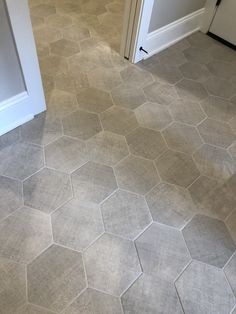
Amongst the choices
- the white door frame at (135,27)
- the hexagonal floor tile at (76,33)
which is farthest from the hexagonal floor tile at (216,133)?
the hexagonal floor tile at (76,33)

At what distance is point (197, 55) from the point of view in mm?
2170

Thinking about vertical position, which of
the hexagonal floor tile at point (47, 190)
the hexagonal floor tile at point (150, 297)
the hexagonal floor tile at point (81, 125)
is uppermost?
the hexagonal floor tile at point (150, 297)

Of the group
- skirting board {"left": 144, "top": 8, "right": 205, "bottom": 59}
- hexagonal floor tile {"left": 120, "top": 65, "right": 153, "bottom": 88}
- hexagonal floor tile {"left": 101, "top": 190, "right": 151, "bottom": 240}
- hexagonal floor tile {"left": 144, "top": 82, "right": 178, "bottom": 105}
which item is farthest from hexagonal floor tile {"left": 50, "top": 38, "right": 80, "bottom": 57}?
hexagonal floor tile {"left": 101, "top": 190, "right": 151, "bottom": 240}

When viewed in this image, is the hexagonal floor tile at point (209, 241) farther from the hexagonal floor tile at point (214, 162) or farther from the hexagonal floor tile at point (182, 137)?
the hexagonal floor tile at point (182, 137)

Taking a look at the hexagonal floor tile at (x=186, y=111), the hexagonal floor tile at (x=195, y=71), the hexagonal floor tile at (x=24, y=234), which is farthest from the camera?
the hexagonal floor tile at (x=195, y=71)

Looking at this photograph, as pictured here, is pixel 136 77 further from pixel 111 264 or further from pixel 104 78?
pixel 111 264

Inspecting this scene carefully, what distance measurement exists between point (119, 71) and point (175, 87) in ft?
1.30

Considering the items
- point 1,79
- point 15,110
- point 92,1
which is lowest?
point 92,1

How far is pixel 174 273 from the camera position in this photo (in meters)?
1.20

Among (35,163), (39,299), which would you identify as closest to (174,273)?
(39,299)

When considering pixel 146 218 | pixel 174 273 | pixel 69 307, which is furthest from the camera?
pixel 146 218

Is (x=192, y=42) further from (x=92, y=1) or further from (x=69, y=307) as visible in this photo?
(x=69, y=307)

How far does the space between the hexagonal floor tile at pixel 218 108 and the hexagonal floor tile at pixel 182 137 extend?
7.8 inches

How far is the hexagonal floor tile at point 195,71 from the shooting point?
2.00 m
